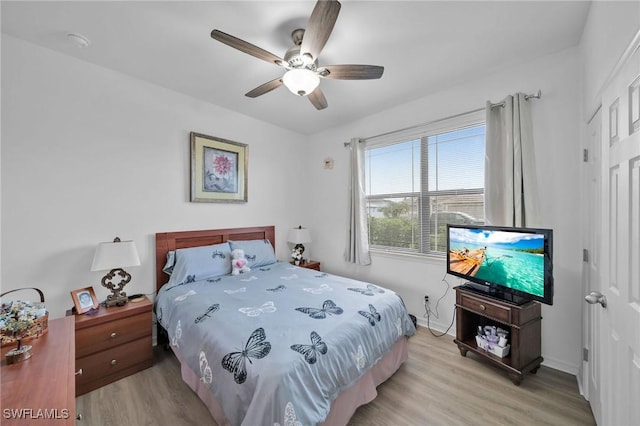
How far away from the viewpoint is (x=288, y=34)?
6.07 feet

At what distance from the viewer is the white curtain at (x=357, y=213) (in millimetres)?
3356

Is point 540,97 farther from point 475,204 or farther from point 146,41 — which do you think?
point 146,41

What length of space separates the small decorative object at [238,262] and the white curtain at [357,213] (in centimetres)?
140

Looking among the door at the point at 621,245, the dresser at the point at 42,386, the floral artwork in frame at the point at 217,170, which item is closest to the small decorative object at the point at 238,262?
the floral artwork in frame at the point at 217,170

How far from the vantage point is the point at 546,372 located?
2066mm

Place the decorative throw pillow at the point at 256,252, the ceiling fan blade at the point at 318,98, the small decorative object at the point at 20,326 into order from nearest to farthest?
1. the small decorative object at the point at 20,326
2. the ceiling fan blade at the point at 318,98
3. the decorative throw pillow at the point at 256,252

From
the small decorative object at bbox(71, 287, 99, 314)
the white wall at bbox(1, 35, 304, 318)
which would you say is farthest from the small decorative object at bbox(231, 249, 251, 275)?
the small decorative object at bbox(71, 287, 99, 314)

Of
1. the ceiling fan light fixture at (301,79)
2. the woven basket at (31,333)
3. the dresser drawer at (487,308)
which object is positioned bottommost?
the dresser drawer at (487,308)

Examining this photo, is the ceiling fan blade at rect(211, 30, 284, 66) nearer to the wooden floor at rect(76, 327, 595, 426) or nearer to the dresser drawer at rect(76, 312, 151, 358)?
the dresser drawer at rect(76, 312, 151, 358)

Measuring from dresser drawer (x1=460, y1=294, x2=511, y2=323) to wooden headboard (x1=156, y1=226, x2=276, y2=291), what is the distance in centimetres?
250

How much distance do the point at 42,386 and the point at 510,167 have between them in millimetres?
3158

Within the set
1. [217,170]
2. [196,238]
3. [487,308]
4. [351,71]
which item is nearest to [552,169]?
[487,308]

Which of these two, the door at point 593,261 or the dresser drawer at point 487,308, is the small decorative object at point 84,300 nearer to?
the dresser drawer at point 487,308

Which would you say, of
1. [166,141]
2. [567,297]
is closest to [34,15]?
[166,141]
